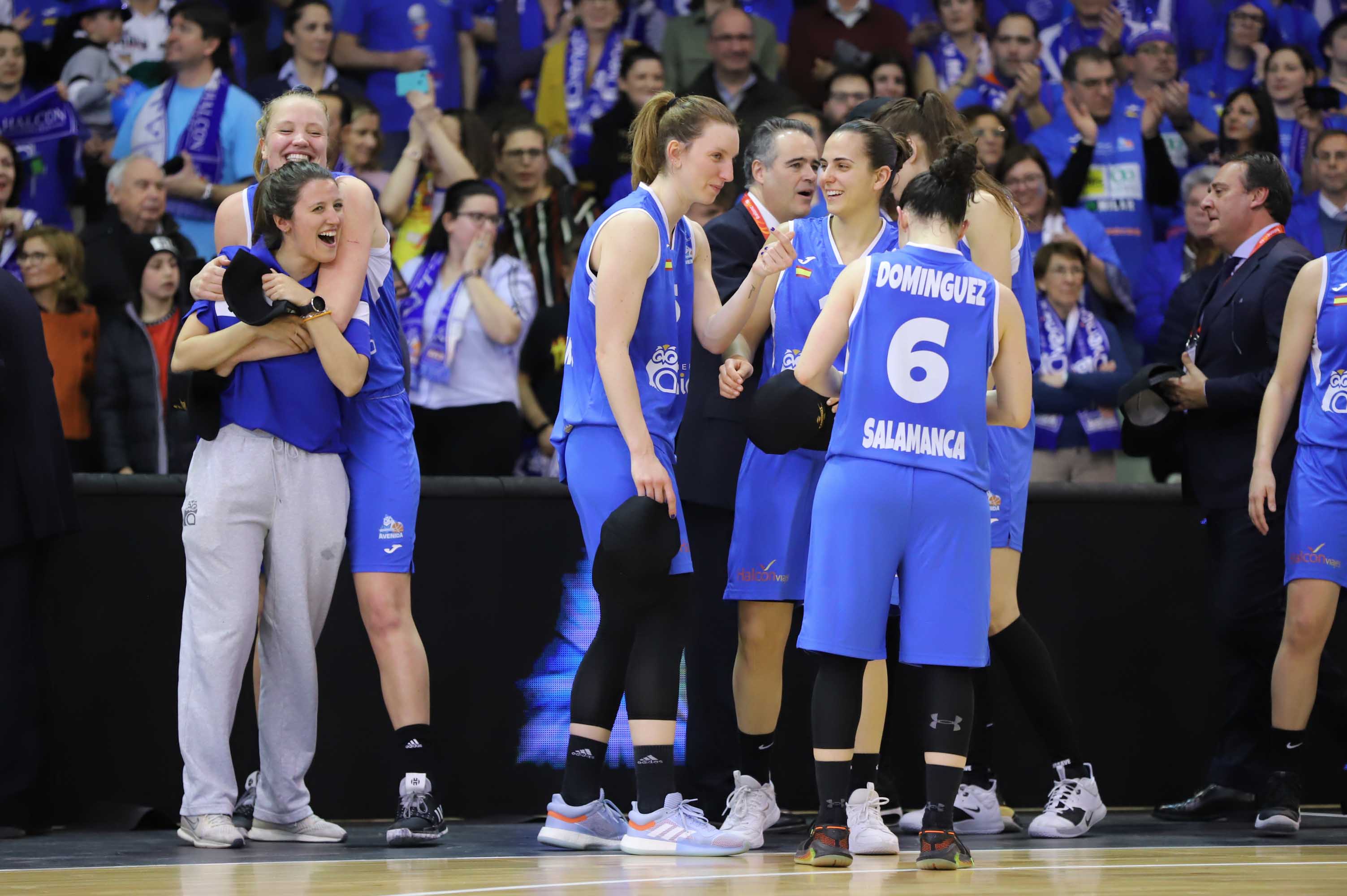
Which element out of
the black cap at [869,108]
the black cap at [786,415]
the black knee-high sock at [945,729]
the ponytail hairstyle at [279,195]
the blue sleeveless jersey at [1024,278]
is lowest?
the black knee-high sock at [945,729]

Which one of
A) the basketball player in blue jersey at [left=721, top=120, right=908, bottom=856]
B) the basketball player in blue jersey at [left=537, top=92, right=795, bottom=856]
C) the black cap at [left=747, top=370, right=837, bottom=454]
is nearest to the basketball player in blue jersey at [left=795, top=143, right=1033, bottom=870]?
the black cap at [left=747, top=370, right=837, bottom=454]

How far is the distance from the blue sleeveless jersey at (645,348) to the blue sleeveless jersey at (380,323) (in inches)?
24.9

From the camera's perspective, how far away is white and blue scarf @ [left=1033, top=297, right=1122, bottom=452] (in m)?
7.64

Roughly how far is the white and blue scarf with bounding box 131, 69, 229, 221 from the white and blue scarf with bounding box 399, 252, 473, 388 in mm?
1167

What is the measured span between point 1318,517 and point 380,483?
3.27 meters

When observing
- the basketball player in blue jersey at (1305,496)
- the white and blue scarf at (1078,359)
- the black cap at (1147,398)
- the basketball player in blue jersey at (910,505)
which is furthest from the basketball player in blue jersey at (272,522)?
the white and blue scarf at (1078,359)

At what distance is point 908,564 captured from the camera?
4.27 m

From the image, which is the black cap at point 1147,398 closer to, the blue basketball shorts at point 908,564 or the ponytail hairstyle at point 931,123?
the ponytail hairstyle at point 931,123

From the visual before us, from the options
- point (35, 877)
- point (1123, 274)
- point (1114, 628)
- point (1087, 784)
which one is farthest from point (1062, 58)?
point (35, 877)

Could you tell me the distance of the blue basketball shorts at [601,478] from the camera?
15.0 ft

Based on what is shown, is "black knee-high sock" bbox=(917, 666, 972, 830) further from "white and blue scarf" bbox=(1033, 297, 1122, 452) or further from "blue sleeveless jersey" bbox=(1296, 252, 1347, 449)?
"white and blue scarf" bbox=(1033, 297, 1122, 452)

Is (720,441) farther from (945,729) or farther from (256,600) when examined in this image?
(256,600)

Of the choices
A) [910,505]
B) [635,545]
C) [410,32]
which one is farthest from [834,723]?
[410,32]

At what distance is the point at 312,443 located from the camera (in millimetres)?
4766
